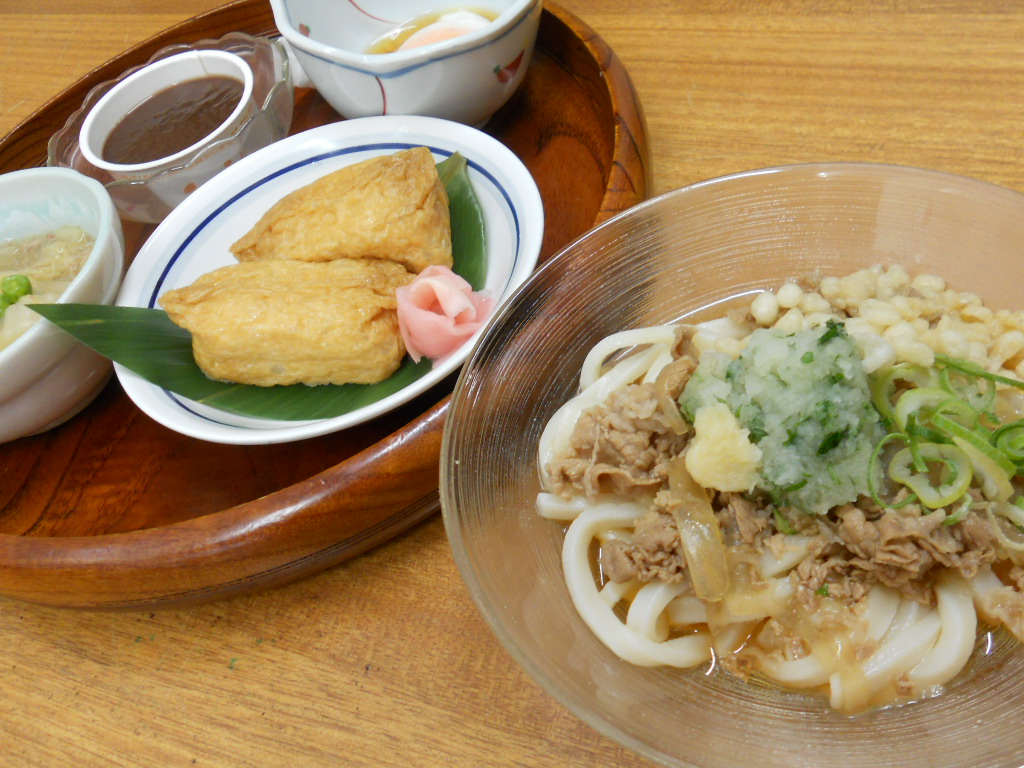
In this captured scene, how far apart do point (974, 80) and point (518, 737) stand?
6.72 feet

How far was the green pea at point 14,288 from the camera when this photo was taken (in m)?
1.76

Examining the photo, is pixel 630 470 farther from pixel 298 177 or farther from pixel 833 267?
pixel 298 177

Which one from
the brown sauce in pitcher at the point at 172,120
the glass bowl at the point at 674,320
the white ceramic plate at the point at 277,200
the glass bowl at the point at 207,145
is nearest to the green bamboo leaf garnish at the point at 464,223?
the white ceramic plate at the point at 277,200

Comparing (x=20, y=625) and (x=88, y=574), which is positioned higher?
(x=88, y=574)

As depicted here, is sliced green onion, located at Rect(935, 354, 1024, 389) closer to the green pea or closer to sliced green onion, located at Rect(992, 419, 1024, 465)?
sliced green onion, located at Rect(992, 419, 1024, 465)

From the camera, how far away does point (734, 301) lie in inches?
61.7

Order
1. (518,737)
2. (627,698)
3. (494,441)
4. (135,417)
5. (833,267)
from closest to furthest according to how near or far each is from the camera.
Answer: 1. (627,698)
2. (518,737)
3. (494,441)
4. (833,267)
5. (135,417)

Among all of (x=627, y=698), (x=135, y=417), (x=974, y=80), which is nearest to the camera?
(x=627, y=698)

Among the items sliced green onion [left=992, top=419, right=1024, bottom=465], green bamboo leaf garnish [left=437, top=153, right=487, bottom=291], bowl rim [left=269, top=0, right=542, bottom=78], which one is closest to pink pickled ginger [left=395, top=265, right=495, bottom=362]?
green bamboo leaf garnish [left=437, top=153, right=487, bottom=291]

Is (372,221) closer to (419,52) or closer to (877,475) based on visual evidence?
(419,52)

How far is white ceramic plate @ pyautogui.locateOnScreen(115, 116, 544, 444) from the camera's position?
1552 millimetres

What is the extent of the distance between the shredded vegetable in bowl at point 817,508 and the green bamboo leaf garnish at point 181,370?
0.55 metres

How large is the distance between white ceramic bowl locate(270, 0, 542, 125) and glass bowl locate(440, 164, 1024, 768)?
2.59ft

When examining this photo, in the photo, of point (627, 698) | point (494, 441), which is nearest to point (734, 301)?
point (494, 441)
